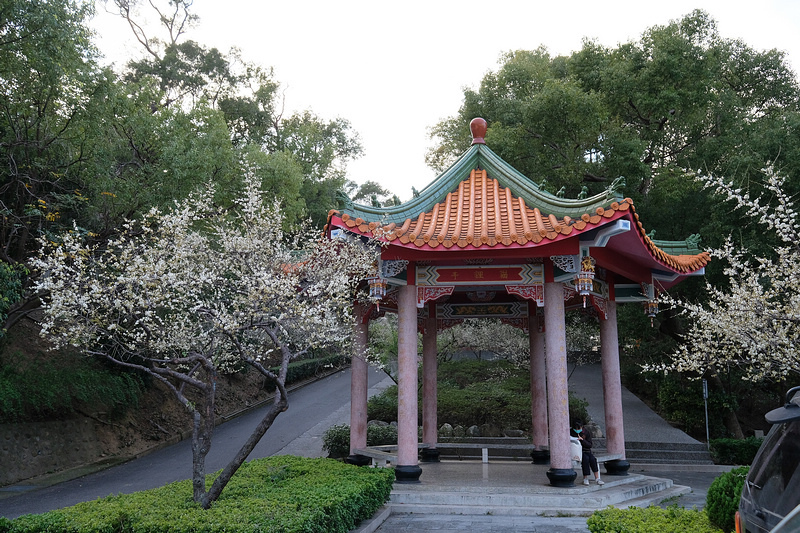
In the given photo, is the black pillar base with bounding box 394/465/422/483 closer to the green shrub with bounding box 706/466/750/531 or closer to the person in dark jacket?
the person in dark jacket

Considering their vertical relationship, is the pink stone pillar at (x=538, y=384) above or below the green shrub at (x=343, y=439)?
above

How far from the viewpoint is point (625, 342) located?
810 inches

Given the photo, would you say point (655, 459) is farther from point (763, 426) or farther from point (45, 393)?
point (45, 393)

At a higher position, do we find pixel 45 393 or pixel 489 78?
pixel 489 78

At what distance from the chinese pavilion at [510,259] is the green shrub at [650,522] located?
3.35 m

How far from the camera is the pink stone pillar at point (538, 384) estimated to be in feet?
43.8

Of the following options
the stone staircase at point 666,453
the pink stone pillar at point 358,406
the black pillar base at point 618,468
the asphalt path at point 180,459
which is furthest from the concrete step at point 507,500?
the stone staircase at point 666,453

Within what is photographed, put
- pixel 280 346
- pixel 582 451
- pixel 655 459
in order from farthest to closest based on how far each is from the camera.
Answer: pixel 655 459
pixel 582 451
pixel 280 346

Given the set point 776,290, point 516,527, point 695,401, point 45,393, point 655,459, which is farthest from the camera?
point 695,401

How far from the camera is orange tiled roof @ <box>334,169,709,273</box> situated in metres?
8.94

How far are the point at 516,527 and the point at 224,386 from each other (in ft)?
64.6

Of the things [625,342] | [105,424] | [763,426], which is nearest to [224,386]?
[105,424]

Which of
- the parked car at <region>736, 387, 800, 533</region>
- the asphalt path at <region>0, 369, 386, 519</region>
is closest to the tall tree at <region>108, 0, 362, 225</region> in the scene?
the asphalt path at <region>0, 369, 386, 519</region>

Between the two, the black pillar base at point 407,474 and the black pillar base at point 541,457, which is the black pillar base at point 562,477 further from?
the black pillar base at point 541,457
